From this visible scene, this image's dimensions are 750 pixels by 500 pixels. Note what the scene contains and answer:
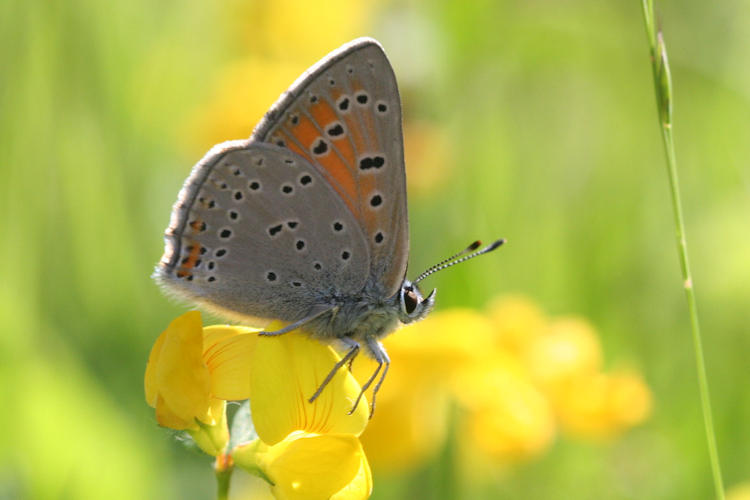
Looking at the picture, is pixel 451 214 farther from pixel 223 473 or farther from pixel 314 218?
pixel 223 473

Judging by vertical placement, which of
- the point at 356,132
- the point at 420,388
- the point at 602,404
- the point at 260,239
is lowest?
the point at 602,404

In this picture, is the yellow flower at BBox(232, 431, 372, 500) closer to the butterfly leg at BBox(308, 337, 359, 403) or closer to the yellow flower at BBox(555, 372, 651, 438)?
the butterfly leg at BBox(308, 337, 359, 403)

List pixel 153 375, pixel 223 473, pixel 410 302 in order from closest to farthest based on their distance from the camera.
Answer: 1. pixel 223 473
2. pixel 153 375
3. pixel 410 302

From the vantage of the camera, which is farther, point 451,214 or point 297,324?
point 451,214

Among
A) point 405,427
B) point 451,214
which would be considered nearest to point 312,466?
point 405,427

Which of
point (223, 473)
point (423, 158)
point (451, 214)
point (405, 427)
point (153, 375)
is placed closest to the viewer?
point (223, 473)

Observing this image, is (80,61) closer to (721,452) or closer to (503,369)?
(503,369)

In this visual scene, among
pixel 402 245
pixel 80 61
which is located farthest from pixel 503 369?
pixel 80 61
